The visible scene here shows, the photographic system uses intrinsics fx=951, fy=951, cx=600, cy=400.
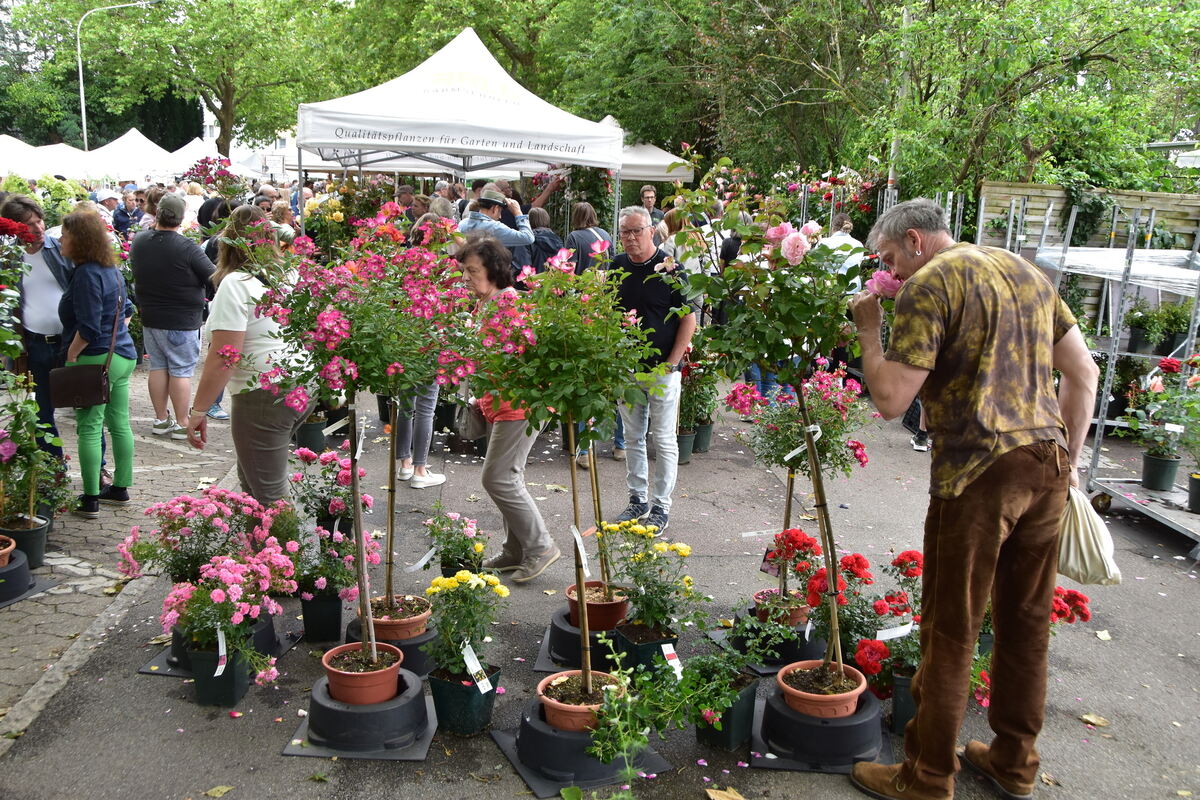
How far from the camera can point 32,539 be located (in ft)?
17.0

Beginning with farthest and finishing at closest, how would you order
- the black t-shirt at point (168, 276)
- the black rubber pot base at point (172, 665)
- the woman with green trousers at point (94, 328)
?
1. the black t-shirt at point (168, 276)
2. the woman with green trousers at point (94, 328)
3. the black rubber pot base at point (172, 665)

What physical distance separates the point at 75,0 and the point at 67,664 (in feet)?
150

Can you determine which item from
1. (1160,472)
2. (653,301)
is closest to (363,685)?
(653,301)

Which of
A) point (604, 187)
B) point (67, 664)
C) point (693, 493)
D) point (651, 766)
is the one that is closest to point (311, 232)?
point (604, 187)

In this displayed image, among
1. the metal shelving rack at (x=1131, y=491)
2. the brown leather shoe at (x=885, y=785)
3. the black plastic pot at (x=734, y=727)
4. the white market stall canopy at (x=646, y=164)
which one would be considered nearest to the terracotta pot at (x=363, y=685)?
the black plastic pot at (x=734, y=727)

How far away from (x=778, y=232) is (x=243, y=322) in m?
2.59

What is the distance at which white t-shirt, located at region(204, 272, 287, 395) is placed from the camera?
4414 mm

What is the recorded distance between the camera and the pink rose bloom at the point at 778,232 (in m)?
3.23

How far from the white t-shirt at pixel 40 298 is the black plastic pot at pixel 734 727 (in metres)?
4.88

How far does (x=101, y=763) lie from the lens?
135 inches

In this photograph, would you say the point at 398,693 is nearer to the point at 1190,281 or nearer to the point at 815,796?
the point at 815,796

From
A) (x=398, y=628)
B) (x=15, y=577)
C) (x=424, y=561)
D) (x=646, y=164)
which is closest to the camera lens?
(x=398, y=628)

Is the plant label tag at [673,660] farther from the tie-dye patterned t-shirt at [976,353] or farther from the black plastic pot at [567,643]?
the tie-dye patterned t-shirt at [976,353]

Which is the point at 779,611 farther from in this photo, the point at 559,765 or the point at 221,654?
the point at 221,654
